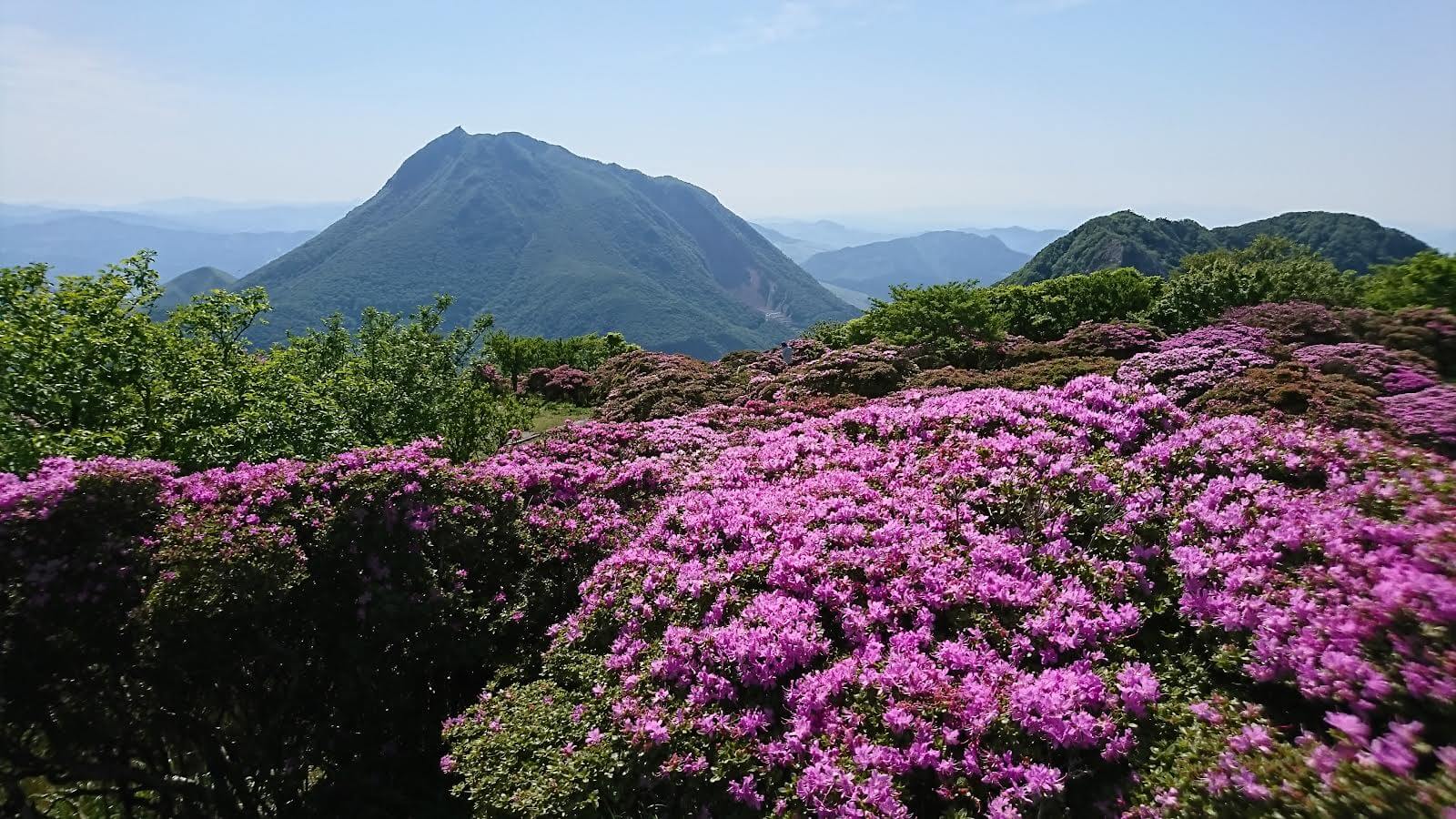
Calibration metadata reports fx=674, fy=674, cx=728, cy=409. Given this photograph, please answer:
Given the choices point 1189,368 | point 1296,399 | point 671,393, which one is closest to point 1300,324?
point 1189,368

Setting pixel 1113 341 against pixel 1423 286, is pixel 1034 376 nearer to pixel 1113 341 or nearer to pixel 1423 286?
pixel 1113 341

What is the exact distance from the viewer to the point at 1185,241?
127 meters

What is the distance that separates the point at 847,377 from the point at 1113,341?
6433 mm

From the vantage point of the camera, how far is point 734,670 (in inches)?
179

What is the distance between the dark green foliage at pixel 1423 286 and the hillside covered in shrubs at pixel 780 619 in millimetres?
17920

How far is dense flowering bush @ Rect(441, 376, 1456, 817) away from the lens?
3.14m

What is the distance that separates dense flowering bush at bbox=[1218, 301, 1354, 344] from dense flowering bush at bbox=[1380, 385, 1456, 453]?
597 cm

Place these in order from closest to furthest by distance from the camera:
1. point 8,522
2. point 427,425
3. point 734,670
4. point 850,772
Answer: point 850,772 < point 734,670 < point 8,522 < point 427,425

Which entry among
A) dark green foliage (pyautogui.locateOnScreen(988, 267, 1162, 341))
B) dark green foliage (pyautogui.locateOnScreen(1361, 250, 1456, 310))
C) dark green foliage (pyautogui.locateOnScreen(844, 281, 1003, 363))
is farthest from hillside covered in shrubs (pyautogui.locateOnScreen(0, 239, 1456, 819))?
dark green foliage (pyautogui.locateOnScreen(988, 267, 1162, 341))

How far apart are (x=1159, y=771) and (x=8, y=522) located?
770 cm

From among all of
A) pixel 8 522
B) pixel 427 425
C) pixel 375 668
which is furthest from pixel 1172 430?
pixel 427 425

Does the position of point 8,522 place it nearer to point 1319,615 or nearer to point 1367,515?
point 1319,615

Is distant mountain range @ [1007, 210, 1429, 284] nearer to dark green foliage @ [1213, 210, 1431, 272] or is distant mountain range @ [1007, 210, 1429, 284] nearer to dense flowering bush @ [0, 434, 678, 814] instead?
dark green foliage @ [1213, 210, 1431, 272]

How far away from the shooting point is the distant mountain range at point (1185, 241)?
112750 millimetres
